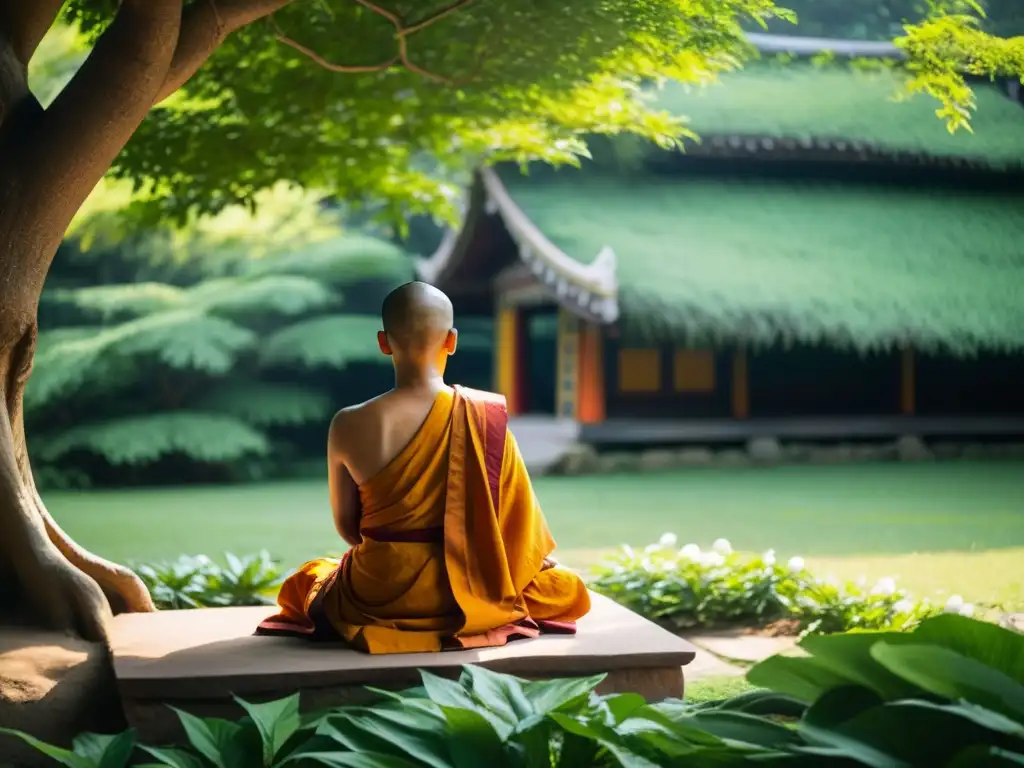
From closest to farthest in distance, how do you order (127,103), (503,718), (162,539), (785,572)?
(503,718)
(127,103)
(785,572)
(162,539)

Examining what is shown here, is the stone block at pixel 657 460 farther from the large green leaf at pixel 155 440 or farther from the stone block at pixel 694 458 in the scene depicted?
Result: the large green leaf at pixel 155 440

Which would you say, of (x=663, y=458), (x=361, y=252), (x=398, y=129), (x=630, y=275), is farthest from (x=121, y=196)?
(x=398, y=129)

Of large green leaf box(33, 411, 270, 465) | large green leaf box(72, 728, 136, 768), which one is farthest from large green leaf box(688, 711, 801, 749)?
large green leaf box(33, 411, 270, 465)

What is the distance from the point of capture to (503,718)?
2584 millimetres

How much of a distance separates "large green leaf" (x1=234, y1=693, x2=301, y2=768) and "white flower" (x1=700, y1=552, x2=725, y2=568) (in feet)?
10.7

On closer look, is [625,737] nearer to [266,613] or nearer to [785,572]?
[266,613]

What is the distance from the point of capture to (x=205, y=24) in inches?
168

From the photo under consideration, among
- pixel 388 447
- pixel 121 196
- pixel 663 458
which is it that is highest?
pixel 121 196

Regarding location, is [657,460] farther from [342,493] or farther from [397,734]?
[397,734]

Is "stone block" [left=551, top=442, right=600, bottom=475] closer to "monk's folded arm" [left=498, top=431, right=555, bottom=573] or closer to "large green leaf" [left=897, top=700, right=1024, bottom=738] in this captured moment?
"monk's folded arm" [left=498, top=431, right=555, bottom=573]

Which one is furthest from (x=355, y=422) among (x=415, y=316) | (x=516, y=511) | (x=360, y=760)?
(x=360, y=760)

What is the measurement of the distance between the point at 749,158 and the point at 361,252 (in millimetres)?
5793

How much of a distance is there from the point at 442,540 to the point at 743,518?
19.3ft

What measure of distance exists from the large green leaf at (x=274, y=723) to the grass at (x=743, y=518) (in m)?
4.02
